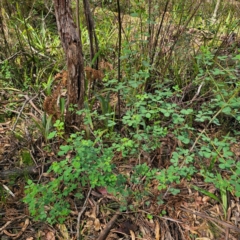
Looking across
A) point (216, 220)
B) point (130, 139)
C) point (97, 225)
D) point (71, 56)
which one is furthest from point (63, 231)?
point (71, 56)

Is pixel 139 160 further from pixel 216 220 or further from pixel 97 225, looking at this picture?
pixel 216 220

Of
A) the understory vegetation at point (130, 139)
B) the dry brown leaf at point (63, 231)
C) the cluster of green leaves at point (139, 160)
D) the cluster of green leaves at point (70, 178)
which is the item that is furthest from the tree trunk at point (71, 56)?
the dry brown leaf at point (63, 231)

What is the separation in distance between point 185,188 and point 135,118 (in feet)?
1.90

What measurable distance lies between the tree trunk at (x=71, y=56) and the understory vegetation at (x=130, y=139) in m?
0.06

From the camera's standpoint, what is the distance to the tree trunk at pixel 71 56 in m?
1.42

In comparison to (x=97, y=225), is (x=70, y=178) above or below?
above

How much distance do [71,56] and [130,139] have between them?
0.68 m

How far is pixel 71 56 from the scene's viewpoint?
1545mm

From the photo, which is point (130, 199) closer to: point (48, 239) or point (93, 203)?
point (93, 203)

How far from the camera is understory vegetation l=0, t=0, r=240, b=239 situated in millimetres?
1354

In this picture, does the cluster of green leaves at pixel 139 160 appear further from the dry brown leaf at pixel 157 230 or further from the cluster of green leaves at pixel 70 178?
the dry brown leaf at pixel 157 230

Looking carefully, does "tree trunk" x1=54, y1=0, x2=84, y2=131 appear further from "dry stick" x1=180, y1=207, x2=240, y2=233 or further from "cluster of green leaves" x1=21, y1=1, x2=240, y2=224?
"dry stick" x1=180, y1=207, x2=240, y2=233

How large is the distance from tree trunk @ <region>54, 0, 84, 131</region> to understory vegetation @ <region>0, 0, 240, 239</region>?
2.3 inches

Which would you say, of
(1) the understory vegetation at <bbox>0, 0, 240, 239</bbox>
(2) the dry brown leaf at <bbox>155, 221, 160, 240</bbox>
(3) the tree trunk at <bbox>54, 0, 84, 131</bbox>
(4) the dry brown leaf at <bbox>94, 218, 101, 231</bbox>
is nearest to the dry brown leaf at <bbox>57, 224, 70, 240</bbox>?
(1) the understory vegetation at <bbox>0, 0, 240, 239</bbox>
